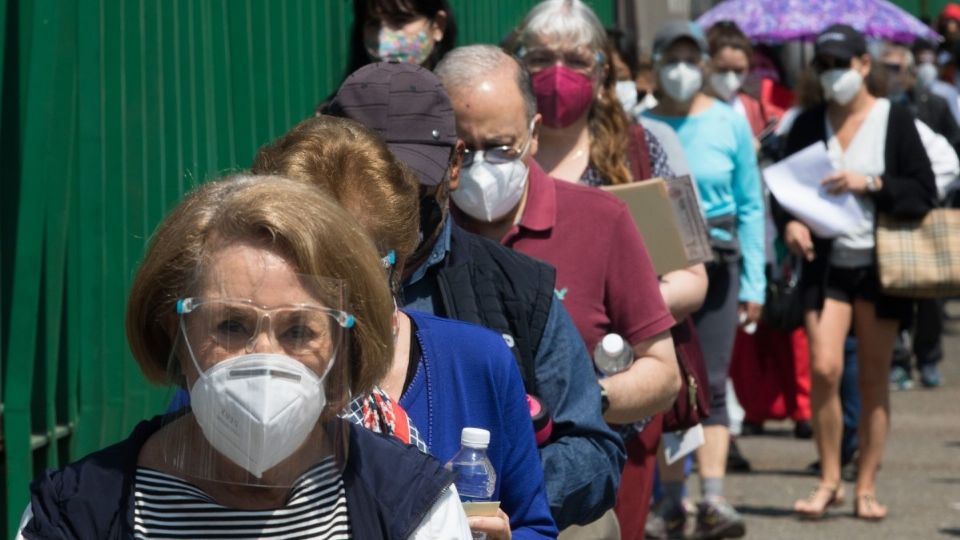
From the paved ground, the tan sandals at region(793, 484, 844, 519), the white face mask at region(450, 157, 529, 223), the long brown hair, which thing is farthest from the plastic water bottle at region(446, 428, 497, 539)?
the tan sandals at region(793, 484, 844, 519)

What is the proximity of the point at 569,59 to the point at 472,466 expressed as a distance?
302cm

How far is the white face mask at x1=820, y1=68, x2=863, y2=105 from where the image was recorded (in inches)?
339

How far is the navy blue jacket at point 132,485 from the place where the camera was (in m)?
2.32

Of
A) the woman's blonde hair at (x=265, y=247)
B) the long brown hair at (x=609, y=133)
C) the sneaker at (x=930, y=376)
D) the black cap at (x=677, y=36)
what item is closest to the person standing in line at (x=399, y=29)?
the long brown hair at (x=609, y=133)

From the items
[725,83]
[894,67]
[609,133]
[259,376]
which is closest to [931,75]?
[894,67]

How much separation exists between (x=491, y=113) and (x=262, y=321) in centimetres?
187

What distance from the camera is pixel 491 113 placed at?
4.11m

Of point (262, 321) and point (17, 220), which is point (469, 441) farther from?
point (17, 220)

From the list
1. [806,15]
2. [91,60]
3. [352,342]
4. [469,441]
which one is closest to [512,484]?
[469,441]

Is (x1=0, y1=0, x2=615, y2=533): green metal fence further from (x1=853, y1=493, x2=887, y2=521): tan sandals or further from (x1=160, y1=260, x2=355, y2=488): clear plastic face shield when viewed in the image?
(x1=853, y1=493, x2=887, y2=521): tan sandals

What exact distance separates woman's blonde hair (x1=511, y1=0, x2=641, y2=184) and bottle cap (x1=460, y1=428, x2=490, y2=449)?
279cm

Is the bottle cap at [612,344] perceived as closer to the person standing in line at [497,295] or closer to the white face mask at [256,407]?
the person standing in line at [497,295]

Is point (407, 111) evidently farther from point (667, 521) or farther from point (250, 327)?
point (667, 521)

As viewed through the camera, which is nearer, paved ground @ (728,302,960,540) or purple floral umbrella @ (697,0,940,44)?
paved ground @ (728,302,960,540)
